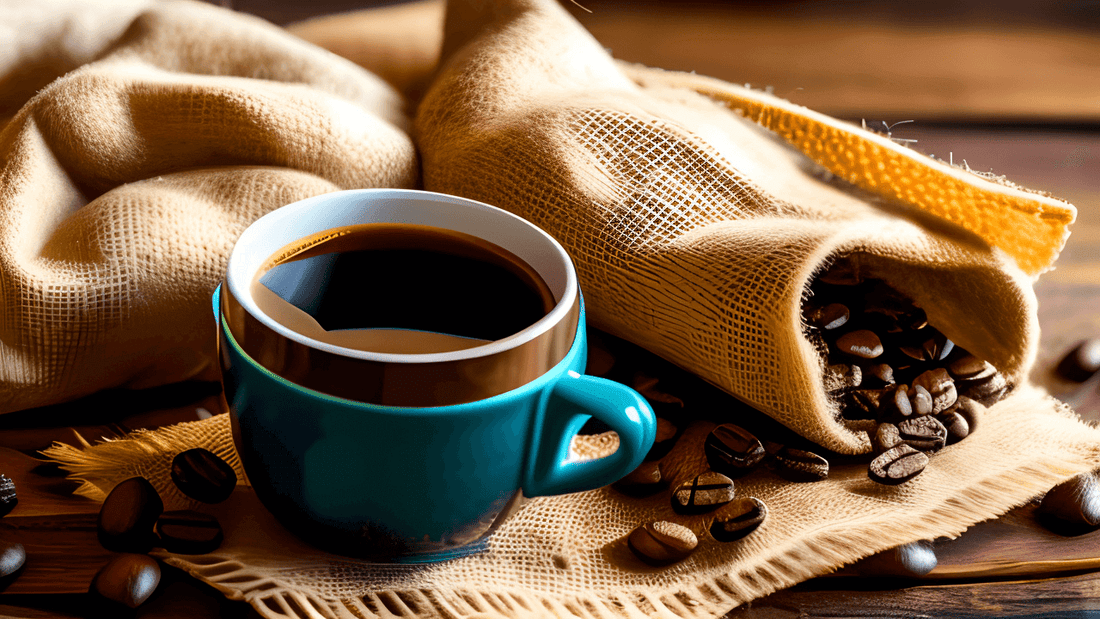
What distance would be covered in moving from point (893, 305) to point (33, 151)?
78 cm

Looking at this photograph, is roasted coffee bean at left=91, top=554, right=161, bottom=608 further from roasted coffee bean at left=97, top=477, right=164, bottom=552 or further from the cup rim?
the cup rim

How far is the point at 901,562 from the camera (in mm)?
625

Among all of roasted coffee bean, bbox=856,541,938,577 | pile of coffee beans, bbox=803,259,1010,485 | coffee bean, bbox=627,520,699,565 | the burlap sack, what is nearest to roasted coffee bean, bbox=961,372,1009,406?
pile of coffee beans, bbox=803,259,1010,485

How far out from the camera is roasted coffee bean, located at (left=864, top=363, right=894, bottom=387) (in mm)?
755

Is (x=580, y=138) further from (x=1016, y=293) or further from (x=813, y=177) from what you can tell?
(x=1016, y=293)

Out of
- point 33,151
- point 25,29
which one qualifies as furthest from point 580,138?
point 25,29

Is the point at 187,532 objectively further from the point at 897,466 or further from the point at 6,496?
A: the point at 897,466

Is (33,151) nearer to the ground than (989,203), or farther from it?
nearer to the ground

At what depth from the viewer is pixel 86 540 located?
623 millimetres

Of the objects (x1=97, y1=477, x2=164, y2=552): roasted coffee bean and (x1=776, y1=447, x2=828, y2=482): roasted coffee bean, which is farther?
(x1=776, y1=447, x2=828, y2=482): roasted coffee bean

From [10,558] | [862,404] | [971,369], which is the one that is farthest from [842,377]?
[10,558]

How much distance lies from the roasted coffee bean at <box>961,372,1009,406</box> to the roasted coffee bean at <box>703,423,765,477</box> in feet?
0.74

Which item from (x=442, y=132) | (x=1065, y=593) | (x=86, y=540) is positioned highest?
(x=442, y=132)

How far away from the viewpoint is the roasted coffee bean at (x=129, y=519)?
0.60m
